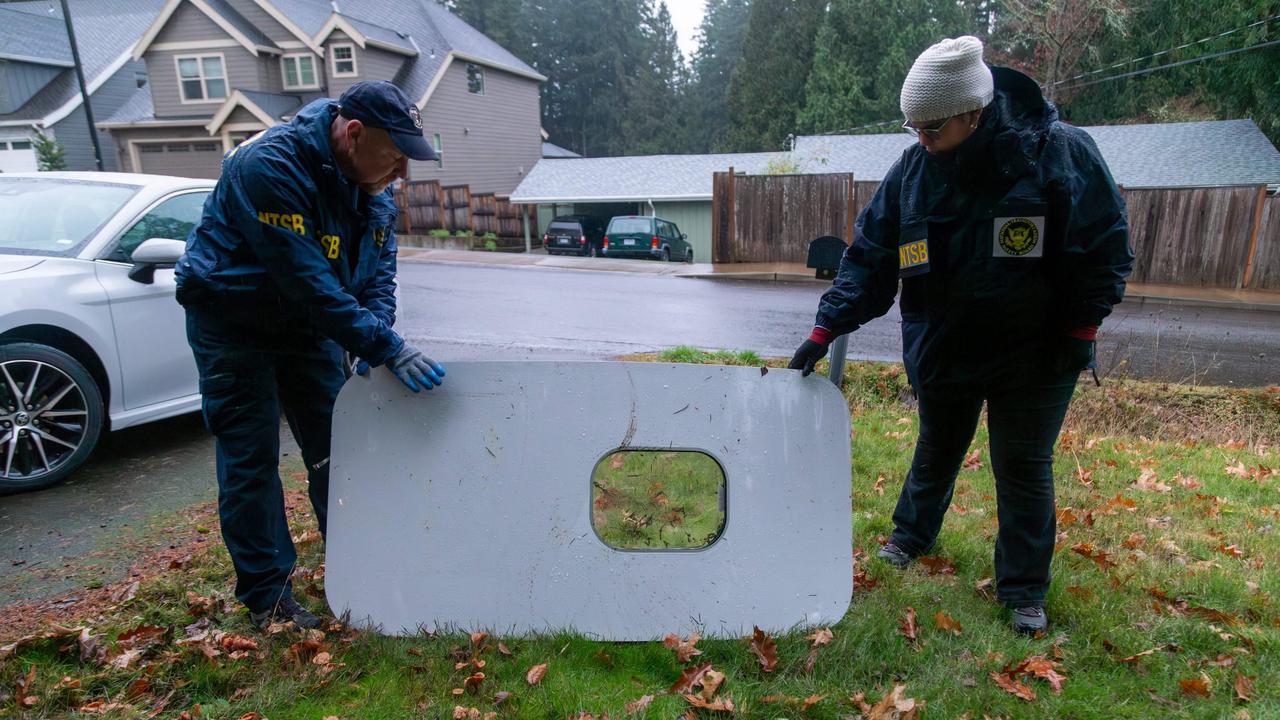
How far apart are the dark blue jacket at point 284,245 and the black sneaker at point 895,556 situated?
211 cm

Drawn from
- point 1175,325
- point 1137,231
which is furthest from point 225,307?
point 1137,231

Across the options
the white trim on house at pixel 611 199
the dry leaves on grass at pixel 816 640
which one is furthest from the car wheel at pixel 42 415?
the white trim on house at pixel 611 199

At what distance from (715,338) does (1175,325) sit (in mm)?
7326

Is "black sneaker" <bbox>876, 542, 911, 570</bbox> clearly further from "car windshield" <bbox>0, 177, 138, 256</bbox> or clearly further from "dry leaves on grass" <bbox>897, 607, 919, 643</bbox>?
"car windshield" <bbox>0, 177, 138, 256</bbox>

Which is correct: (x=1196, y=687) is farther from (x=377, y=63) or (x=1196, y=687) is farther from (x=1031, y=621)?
(x=377, y=63)

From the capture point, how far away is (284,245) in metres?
2.30

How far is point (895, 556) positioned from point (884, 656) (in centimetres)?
74

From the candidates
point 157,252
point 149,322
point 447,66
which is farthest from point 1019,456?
point 447,66

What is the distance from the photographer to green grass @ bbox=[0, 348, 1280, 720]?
2225 millimetres

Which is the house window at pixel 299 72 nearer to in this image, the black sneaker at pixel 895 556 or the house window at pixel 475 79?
the house window at pixel 475 79

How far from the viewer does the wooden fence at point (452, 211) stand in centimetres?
2445

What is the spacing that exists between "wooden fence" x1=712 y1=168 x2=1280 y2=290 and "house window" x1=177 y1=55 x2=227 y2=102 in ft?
59.2

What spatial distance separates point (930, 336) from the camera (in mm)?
2734

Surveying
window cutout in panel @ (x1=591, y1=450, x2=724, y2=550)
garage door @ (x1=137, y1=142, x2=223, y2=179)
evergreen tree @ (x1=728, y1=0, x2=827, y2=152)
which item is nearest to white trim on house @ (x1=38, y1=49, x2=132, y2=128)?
garage door @ (x1=137, y1=142, x2=223, y2=179)
